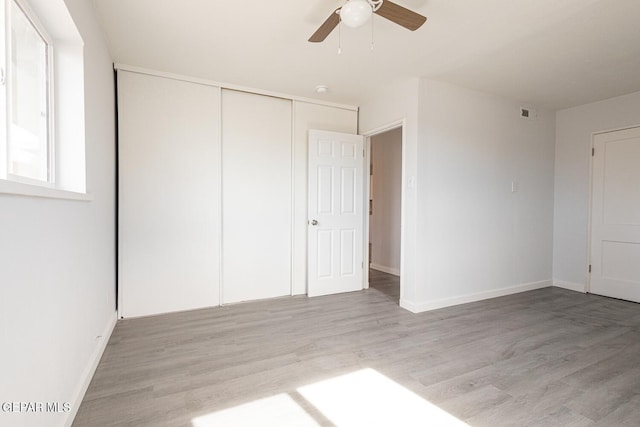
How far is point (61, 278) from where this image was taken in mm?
1480

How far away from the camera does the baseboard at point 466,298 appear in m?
3.29

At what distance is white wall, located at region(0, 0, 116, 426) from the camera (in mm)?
1042

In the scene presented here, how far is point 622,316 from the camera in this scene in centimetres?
319

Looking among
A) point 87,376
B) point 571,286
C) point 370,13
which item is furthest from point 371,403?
point 571,286

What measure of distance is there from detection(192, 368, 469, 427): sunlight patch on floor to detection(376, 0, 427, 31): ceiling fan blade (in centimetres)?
226

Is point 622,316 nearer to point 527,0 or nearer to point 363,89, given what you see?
point 527,0

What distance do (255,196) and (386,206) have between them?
263 centimetres

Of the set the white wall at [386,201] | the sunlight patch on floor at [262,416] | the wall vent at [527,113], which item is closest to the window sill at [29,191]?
the sunlight patch on floor at [262,416]

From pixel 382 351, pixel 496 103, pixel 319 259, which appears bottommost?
pixel 382 351

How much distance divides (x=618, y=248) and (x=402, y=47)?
12.4 ft

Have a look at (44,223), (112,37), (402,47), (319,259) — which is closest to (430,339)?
(319,259)

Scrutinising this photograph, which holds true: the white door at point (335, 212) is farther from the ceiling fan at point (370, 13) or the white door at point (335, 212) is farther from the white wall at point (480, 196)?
the ceiling fan at point (370, 13)

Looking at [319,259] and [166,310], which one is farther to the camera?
[319,259]

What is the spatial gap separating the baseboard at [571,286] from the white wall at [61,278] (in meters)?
5.47
